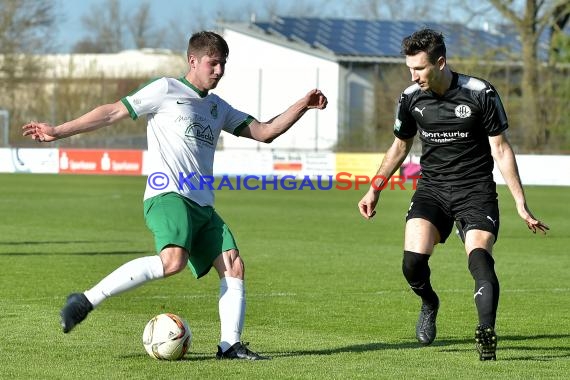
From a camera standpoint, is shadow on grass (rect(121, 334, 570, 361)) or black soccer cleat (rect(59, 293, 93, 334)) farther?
shadow on grass (rect(121, 334, 570, 361))

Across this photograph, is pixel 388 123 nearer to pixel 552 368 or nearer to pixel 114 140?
pixel 114 140

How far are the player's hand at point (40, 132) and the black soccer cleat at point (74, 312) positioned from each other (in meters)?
0.95

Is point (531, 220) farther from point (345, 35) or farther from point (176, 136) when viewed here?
point (345, 35)

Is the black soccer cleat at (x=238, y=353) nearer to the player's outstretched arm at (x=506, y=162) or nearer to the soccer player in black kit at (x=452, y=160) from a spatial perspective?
the soccer player in black kit at (x=452, y=160)

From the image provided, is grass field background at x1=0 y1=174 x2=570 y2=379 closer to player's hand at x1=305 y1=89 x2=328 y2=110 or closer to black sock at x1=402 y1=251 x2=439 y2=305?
black sock at x1=402 y1=251 x2=439 y2=305

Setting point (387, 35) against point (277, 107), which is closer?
point (277, 107)

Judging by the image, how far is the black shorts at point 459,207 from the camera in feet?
25.0

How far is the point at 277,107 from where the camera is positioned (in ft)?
171

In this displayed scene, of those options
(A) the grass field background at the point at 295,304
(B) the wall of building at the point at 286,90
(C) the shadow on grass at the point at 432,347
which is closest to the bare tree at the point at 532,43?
(B) the wall of building at the point at 286,90

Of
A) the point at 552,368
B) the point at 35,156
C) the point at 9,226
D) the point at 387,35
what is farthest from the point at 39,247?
the point at 387,35

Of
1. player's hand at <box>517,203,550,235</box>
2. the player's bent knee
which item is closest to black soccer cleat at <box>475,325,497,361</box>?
player's hand at <box>517,203,550,235</box>

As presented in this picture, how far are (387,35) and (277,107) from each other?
25.5 feet

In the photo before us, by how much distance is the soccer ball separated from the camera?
7230 millimetres

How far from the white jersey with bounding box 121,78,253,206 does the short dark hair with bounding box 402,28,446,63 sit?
51.1 inches
